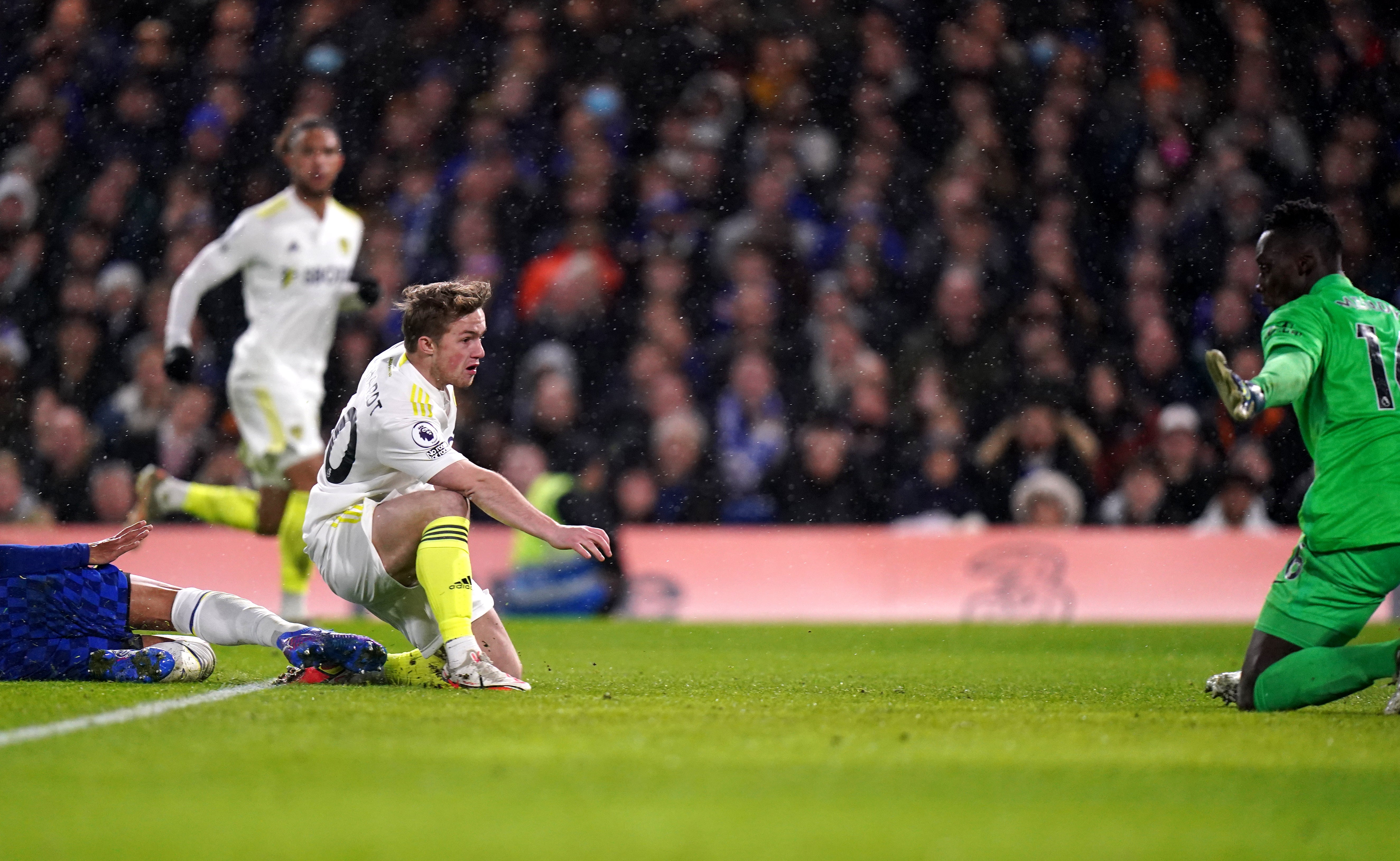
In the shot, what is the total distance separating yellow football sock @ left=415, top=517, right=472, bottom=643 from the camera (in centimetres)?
492

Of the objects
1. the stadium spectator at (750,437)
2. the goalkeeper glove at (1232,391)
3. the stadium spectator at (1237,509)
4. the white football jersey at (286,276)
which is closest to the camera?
the goalkeeper glove at (1232,391)

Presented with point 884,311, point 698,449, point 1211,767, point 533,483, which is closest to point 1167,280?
point 884,311

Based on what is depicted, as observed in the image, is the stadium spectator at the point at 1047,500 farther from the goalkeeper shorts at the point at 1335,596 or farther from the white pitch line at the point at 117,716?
the white pitch line at the point at 117,716

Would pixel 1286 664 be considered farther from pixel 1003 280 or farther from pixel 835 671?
pixel 1003 280

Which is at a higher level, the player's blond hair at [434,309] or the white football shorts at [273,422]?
the player's blond hair at [434,309]

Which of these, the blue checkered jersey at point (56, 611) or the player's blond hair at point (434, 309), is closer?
the player's blond hair at point (434, 309)

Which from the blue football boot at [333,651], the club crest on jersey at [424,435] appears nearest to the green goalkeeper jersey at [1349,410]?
the club crest on jersey at [424,435]

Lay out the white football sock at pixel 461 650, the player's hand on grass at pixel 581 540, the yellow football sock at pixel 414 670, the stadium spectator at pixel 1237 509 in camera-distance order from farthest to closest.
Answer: the stadium spectator at pixel 1237 509 → the yellow football sock at pixel 414 670 → the white football sock at pixel 461 650 → the player's hand on grass at pixel 581 540

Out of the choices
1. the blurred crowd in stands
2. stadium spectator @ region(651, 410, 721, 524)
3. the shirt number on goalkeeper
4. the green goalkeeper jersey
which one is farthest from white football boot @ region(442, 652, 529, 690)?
stadium spectator @ region(651, 410, 721, 524)

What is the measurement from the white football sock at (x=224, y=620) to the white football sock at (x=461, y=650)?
0.63m

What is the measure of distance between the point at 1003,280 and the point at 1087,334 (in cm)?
74

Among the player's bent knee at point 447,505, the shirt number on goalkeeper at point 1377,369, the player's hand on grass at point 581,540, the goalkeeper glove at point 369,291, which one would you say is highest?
the goalkeeper glove at point 369,291

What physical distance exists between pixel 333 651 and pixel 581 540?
3.31ft

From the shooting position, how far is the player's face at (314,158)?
800 cm
